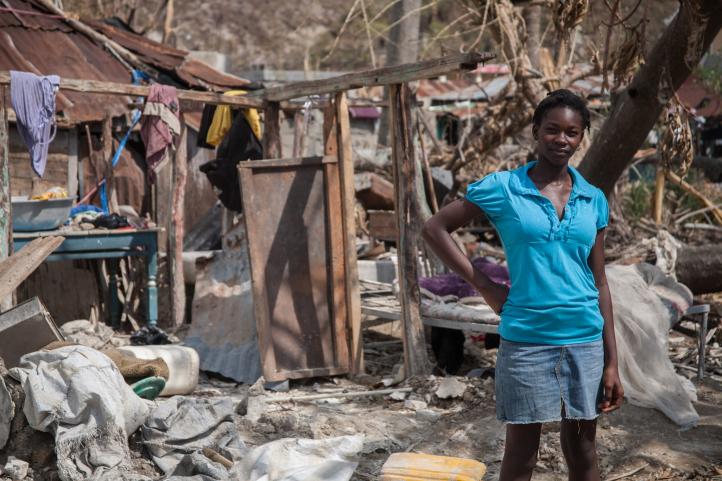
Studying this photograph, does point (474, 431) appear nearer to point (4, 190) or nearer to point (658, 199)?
point (4, 190)

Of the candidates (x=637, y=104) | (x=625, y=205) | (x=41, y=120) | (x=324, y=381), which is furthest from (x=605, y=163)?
(x=625, y=205)

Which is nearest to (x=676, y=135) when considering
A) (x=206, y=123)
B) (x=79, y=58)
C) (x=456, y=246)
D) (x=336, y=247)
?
(x=336, y=247)

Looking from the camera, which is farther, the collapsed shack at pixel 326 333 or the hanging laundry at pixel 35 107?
the hanging laundry at pixel 35 107

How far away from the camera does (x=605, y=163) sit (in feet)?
22.6

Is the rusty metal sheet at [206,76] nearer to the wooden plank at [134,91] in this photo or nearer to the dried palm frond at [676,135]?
the wooden plank at [134,91]

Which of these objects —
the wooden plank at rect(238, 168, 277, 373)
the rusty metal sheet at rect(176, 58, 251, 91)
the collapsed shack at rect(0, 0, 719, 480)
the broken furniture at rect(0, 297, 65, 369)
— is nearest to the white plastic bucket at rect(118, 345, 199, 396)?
the collapsed shack at rect(0, 0, 719, 480)

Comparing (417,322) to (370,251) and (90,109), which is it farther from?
(90,109)

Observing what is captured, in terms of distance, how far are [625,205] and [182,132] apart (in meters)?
7.73

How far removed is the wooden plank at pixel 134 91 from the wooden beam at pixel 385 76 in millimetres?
204

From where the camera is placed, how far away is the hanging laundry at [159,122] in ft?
24.6

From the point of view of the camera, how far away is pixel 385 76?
639cm

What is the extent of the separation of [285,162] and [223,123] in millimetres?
2079

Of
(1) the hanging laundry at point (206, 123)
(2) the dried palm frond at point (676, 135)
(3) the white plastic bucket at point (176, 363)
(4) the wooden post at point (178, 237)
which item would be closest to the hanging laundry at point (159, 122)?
(4) the wooden post at point (178, 237)

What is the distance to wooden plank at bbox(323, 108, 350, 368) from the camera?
701cm
